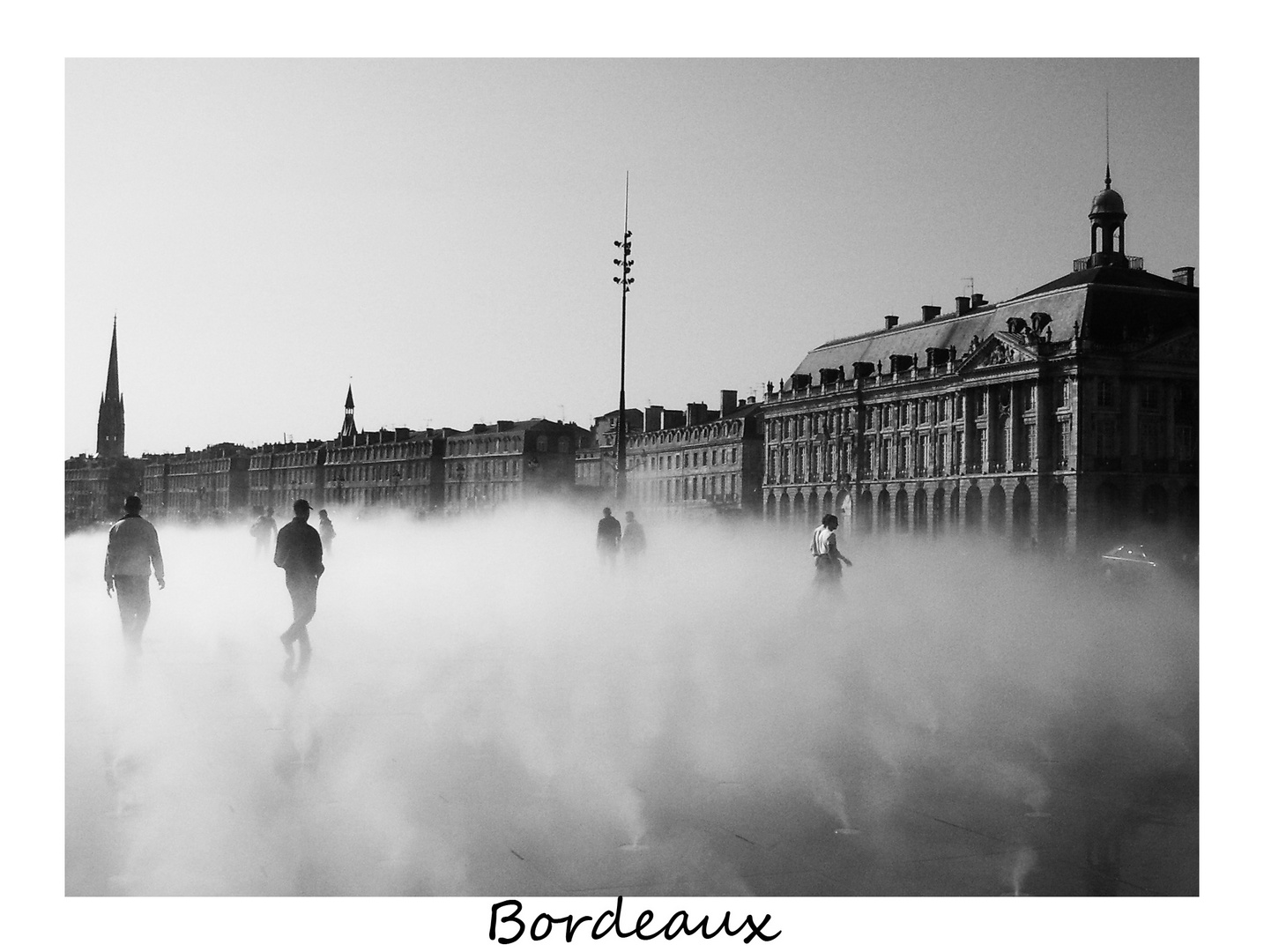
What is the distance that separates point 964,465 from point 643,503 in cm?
4314

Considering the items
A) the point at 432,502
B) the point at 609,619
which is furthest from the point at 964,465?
the point at 432,502

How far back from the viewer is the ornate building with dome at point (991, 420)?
4662 cm

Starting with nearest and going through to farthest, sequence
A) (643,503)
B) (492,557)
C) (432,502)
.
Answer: (492,557)
(643,503)
(432,502)

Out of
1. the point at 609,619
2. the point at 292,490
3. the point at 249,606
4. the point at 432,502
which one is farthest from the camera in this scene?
the point at 292,490

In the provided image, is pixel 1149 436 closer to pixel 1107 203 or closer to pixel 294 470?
pixel 1107 203

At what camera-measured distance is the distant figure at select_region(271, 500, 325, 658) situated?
484 inches

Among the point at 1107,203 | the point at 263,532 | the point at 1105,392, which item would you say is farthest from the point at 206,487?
the point at 1107,203

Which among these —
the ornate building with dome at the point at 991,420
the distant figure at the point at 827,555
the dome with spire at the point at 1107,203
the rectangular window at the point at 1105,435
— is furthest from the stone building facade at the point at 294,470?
the distant figure at the point at 827,555

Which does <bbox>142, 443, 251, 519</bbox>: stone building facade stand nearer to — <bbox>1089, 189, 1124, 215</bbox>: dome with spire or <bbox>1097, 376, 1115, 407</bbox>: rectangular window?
<bbox>1097, 376, 1115, 407</bbox>: rectangular window

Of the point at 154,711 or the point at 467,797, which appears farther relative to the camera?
the point at 154,711

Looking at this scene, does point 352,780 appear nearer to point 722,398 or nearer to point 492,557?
point 492,557

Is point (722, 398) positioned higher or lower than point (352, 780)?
higher

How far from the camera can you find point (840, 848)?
6.94 meters
